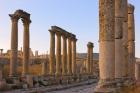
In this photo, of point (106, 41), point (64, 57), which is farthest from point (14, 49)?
point (106, 41)

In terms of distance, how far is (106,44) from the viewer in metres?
17.8

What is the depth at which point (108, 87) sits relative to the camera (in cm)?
1731

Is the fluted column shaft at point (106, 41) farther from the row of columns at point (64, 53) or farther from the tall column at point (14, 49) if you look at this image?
the row of columns at point (64, 53)

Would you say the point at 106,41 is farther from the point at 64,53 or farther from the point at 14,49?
the point at 64,53

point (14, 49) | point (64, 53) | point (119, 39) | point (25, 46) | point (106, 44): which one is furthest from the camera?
point (64, 53)

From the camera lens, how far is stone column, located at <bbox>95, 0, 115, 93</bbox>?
17.5m

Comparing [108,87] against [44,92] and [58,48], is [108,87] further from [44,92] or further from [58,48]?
[58,48]

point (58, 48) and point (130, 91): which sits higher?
point (58, 48)

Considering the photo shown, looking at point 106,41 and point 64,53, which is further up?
point 106,41

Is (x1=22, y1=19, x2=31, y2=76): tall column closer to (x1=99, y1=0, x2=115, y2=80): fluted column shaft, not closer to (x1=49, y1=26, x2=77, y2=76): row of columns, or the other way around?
(x1=49, y1=26, x2=77, y2=76): row of columns

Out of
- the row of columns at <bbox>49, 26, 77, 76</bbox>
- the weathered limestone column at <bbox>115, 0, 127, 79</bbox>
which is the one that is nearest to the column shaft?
the row of columns at <bbox>49, 26, 77, 76</bbox>

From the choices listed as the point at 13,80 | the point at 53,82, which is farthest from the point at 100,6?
the point at 53,82

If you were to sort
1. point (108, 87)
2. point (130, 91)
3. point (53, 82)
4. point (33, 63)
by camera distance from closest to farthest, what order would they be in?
point (108, 87) → point (130, 91) → point (53, 82) → point (33, 63)

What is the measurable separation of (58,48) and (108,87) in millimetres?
31909
